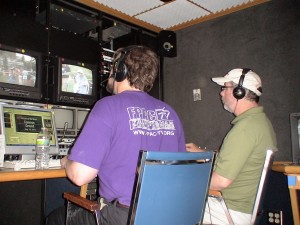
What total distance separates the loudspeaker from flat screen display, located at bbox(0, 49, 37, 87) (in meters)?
1.93

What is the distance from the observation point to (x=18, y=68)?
2.48 meters

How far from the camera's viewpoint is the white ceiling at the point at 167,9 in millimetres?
3330

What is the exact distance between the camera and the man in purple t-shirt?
48.1 inches

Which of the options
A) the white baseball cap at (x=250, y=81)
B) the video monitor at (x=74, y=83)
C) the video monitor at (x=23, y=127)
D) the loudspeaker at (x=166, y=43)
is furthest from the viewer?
the loudspeaker at (x=166, y=43)

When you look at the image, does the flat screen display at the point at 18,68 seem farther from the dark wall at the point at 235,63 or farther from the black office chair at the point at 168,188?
the dark wall at the point at 235,63

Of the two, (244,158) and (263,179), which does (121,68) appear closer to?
(244,158)

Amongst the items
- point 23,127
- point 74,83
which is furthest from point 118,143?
point 74,83

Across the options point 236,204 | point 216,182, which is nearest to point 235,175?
point 216,182

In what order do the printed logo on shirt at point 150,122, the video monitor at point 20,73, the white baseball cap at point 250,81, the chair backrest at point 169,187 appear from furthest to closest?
1. the video monitor at point 20,73
2. the white baseball cap at point 250,81
3. the printed logo on shirt at point 150,122
4. the chair backrest at point 169,187

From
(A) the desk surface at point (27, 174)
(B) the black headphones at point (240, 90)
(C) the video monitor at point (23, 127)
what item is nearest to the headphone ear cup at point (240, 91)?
(B) the black headphones at point (240, 90)

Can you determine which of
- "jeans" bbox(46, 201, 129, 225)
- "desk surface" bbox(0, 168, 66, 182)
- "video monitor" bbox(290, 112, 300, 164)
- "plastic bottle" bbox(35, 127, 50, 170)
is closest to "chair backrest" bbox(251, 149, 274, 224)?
"jeans" bbox(46, 201, 129, 225)

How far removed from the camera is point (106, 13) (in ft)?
11.3

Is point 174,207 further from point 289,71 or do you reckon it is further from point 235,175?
point 289,71

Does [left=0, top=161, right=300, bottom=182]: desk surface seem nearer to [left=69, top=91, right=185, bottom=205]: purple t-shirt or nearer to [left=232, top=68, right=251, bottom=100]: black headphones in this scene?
[left=69, top=91, right=185, bottom=205]: purple t-shirt
